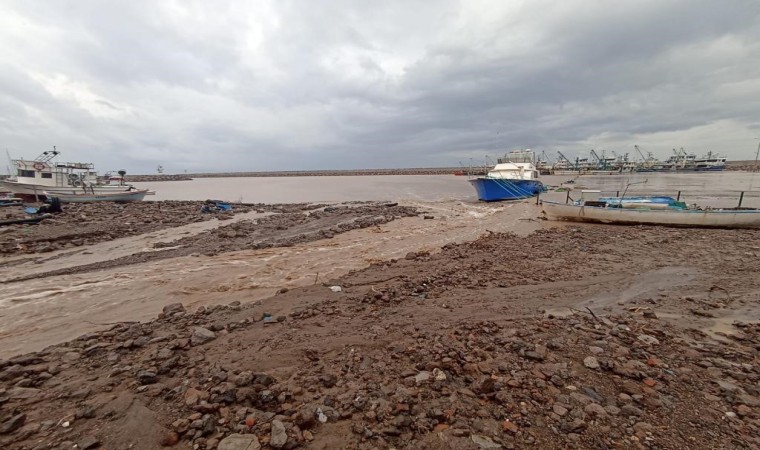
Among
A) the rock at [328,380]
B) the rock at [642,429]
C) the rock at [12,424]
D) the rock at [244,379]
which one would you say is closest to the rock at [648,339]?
the rock at [642,429]

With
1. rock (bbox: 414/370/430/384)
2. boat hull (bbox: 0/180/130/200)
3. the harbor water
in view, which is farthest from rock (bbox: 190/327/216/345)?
boat hull (bbox: 0/180/130/200)

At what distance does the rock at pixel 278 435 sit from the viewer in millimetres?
3302

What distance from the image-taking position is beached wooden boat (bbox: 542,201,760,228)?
1597 cm

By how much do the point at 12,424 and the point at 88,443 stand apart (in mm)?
1222

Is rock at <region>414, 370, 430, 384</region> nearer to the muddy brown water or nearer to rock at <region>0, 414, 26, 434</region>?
rock at <region>0, 414, 26, 434</region>

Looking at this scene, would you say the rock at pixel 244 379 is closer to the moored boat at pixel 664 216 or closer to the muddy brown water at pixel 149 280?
the muddy brown water at pixel 149 280

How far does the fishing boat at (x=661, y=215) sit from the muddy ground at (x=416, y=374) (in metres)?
11.0

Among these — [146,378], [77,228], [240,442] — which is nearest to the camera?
[240,442]

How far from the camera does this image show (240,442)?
3.37 m

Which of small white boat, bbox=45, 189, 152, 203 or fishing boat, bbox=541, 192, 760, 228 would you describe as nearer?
fishing boat, bbox=541, 192, 760, 228

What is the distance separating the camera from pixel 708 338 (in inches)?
218

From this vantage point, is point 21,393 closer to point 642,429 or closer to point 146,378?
point 146,378

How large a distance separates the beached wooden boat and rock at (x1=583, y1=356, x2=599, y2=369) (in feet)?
57.6

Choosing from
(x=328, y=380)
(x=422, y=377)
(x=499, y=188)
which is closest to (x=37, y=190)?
(x=328, y=380)
